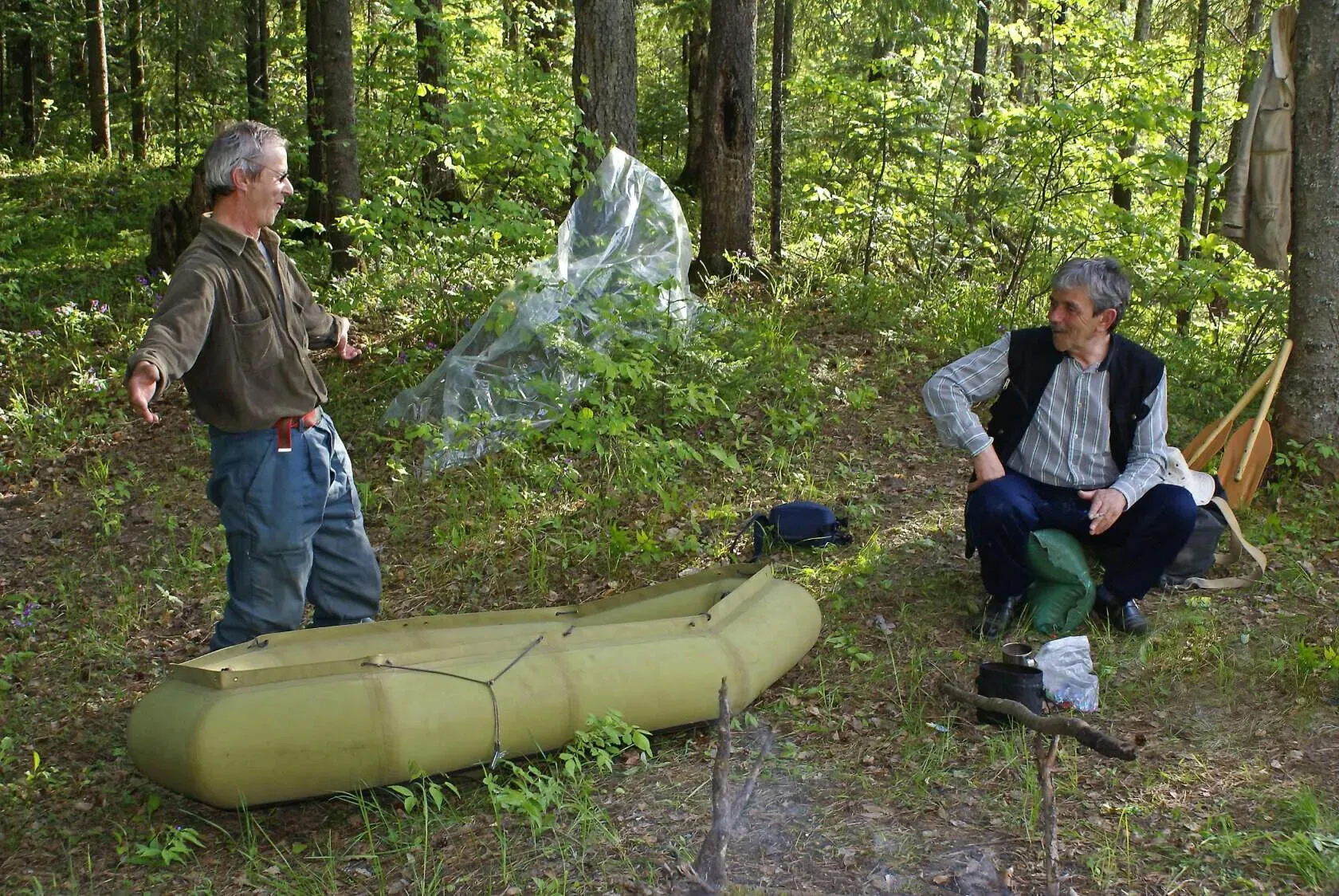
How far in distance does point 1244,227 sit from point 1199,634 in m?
2.79

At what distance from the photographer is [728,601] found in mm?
4062

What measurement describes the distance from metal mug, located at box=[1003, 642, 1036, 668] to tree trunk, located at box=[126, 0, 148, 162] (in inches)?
595

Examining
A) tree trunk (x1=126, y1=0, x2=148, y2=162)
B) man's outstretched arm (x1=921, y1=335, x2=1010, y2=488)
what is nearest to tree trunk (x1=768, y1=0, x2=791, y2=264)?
man's outstretched arm (x1=921, y1=335, x2=1010, y2=488)

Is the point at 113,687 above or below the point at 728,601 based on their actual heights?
below

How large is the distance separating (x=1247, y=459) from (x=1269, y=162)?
64.5 inches

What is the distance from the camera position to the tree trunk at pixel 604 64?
25.5 ft

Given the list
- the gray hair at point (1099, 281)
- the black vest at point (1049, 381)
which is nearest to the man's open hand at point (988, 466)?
the black vest at point (1049, 381)

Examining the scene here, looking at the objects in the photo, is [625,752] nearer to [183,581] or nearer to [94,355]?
[183,581]

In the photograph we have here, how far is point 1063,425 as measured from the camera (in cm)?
432

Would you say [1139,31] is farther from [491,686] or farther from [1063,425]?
[491,686]

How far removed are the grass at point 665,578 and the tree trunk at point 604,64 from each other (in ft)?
4.48

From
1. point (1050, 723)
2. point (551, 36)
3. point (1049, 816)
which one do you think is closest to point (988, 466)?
point (1050, 723)

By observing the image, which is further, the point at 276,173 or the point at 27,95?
the point at 27,95

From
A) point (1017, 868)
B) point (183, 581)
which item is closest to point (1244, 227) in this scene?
point (1017, 868)
